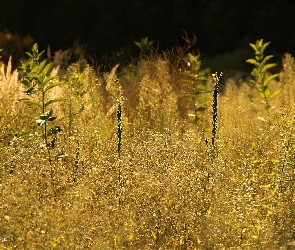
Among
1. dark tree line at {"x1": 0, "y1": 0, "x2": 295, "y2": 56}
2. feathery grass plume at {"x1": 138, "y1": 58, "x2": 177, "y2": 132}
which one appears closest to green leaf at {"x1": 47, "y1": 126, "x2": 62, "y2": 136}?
feathery grass plume at {"x1": 138, "y1": 58, "x2": 177, "y2": 132}

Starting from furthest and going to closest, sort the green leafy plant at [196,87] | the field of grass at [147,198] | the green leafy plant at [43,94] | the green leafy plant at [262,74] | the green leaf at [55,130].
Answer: the green leafy plant at [262,74], the green leafy plant at [196,87], the green leaf at [55,130], the green leafy plant at [43,94], the field of grass at [147,198]

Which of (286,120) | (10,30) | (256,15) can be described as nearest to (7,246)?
(286,120)

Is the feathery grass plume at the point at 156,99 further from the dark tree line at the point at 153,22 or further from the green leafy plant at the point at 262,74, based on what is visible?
the dark tree line at the point at 153,22

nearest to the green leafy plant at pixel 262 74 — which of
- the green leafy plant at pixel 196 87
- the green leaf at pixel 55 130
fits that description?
the green leafy plant at pixel 196 87

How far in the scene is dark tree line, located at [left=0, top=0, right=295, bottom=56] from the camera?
1375 centimetres

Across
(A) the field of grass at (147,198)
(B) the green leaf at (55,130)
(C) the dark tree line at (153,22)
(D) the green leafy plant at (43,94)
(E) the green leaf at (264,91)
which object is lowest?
(A) the field of grass at (147,198)

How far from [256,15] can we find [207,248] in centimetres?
1052

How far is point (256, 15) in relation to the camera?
556 inches

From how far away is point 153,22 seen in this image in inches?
581

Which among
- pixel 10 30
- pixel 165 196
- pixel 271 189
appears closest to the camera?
pixel 165 196

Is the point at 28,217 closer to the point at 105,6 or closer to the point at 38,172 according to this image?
the point at 38,172

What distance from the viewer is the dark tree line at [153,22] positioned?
1375 centimetres

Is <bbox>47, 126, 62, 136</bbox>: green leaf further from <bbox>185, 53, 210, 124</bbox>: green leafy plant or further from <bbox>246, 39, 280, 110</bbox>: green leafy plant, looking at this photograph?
<bbox>246, 39, 280, 110</bbox>: green leafy plant

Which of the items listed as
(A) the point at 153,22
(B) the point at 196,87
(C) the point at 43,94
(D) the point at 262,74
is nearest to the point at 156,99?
(B) the point at 196,87
